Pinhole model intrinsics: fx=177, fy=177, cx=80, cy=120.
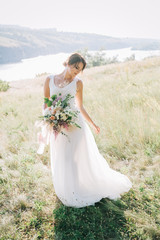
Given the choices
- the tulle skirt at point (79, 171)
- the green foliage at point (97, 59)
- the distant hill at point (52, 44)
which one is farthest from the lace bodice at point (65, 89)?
the distant hill at point (52, 44)

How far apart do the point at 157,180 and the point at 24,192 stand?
7.73ft

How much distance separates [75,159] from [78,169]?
0.59 feet

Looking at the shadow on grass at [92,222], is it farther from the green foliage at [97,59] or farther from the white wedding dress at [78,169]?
the green foliage at [97,59]

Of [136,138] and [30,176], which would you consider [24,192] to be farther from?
[136,138]

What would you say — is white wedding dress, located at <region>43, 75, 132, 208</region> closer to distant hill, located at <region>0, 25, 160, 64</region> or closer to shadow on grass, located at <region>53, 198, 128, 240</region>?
shadow on grass, located at <region>53, 198, 128, 240</region>

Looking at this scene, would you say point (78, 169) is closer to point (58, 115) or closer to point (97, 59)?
point (58, 115)

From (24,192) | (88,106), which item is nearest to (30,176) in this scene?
(24,192)

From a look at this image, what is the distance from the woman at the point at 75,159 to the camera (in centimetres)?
270

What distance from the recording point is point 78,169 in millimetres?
2785

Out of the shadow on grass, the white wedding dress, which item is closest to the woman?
Result: the white wedding dress

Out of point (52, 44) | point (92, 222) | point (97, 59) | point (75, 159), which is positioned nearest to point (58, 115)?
point (75, 159)

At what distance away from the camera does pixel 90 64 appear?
139 feet

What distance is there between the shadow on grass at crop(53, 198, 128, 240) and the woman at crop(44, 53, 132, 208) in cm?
13

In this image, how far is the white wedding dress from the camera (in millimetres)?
2717
